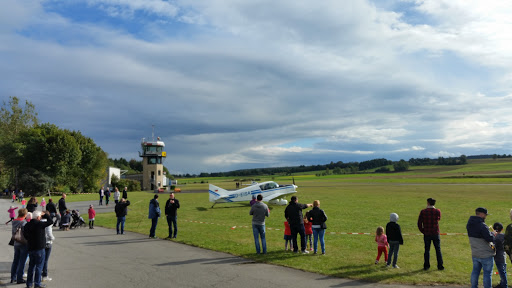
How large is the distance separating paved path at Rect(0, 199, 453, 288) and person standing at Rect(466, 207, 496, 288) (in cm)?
169

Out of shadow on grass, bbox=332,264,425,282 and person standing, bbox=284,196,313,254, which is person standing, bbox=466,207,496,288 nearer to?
shadow on grass, bbox=332,264,425,282

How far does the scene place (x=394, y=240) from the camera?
368 inches

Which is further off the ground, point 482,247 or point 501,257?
point 482,247

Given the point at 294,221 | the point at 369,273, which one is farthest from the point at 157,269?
the point at 369,273

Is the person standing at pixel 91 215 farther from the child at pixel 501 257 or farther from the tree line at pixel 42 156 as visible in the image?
the tree line at pixel 42 156

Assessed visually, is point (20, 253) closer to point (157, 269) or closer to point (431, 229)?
point (157, 269)

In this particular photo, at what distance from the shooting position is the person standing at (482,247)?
23.9 ft

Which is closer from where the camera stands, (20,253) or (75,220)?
(20,253)

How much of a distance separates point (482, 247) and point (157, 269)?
839cm

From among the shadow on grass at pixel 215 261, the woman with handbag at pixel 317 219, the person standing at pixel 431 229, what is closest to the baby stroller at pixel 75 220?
the shadow on grass at pixel 215 261

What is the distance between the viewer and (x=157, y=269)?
9719 millimetres

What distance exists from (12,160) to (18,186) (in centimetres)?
509

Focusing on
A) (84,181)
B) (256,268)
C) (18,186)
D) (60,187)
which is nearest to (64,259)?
(256,268)

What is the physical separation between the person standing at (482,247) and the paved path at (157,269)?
1.69 meters
